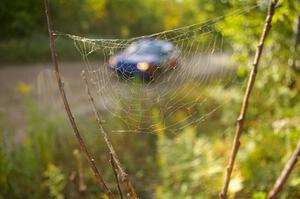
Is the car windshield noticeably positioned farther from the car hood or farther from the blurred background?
the blurred background

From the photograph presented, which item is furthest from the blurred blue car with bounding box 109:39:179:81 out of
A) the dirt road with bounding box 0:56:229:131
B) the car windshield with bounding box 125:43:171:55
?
the dirt road with bounding box 0:56:229:131

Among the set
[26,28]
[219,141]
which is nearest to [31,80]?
[26,28]

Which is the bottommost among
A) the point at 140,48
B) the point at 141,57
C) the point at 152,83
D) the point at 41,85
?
the point at 140,48

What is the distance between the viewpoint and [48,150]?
3973 mm

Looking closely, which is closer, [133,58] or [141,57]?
[133,58]

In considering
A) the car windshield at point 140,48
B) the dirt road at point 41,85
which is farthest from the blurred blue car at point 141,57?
the dirt road at point 41,85

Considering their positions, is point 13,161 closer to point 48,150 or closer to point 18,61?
point 48,150

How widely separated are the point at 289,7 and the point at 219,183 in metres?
1.92

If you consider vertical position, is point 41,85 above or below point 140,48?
above

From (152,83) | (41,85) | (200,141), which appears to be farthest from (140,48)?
(41,85)

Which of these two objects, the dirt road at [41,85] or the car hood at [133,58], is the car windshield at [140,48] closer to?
the car hood at [133,58]

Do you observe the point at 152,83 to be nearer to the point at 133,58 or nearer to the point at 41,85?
the point at 133,58

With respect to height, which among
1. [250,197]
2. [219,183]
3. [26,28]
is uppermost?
[26,28]

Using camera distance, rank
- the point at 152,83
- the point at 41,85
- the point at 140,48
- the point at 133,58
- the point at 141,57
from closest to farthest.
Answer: the point at 140,48
the point at 133,58
the point at 152,83
the point at 141,57
the point at 41,85
